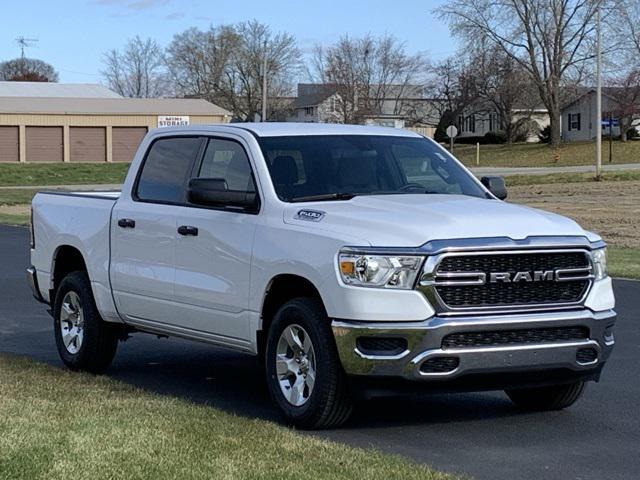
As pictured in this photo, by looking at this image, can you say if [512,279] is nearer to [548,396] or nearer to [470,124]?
[548,396]

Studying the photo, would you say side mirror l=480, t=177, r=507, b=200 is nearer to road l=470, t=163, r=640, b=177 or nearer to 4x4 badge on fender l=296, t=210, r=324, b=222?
4x4 badge on fender l=296, t=210, r=324, b=222

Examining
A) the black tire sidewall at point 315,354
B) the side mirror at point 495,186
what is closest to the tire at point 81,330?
the black tire sidewall at point 315,354

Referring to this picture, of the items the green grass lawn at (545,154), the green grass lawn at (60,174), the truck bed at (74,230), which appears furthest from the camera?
the green grass lawn at (545,154)

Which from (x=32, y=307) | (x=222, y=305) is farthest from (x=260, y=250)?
(x=32, y=307)

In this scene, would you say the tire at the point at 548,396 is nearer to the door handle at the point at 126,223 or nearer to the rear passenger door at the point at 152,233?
the rear passenger door at the point at 152,233

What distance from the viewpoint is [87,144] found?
3108 inches

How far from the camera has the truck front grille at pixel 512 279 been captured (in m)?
6.96

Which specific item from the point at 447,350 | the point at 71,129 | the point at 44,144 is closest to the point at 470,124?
the point at 71,129

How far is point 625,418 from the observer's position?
313 inches

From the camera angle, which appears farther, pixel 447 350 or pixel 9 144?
pixel 9 144

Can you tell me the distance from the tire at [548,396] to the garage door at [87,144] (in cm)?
7238

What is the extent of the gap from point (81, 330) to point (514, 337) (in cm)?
390

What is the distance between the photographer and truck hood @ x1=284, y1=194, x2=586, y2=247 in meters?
7.04

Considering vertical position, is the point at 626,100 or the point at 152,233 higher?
the point at 626,100
